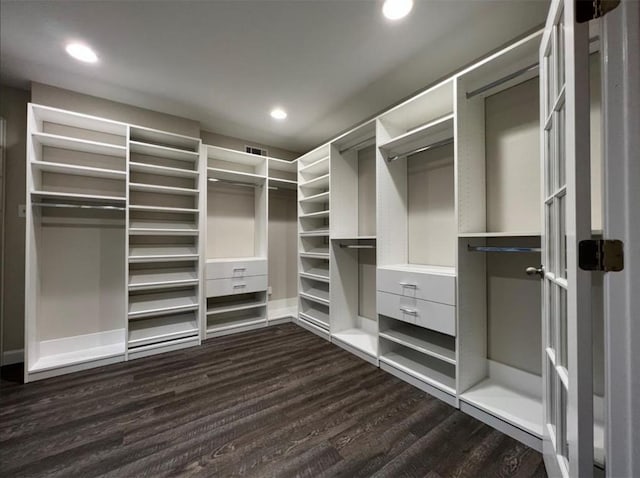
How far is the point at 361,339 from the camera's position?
2855mm

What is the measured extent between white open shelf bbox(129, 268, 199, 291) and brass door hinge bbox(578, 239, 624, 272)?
3.11 metres

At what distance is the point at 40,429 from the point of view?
1.64 meters

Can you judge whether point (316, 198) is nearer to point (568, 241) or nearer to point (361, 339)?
point (361, 339)

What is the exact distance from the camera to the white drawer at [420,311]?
1.88 meters

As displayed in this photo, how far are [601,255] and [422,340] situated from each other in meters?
1.73

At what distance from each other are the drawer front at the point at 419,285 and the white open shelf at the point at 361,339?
649 millimetres

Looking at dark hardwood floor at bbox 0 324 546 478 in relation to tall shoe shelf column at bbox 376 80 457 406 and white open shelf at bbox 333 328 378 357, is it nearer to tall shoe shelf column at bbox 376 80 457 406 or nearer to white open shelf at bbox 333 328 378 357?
white open shelf at bbox 333 328 378 357

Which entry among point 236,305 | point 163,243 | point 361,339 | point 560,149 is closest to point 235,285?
point 236,305

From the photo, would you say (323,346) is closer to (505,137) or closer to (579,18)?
(505,137)

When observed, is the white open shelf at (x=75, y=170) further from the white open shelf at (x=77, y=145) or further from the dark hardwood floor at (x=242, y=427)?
the dark hardwood floor at (x=242, y=427)

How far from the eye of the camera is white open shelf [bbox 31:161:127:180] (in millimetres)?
2280

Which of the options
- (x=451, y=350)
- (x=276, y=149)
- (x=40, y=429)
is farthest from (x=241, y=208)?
(x=451, y=350)

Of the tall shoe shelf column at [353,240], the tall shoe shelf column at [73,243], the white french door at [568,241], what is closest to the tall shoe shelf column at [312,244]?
the tall shoe shelf column at [353,240]

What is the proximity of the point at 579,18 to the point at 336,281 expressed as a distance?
8.73ft
